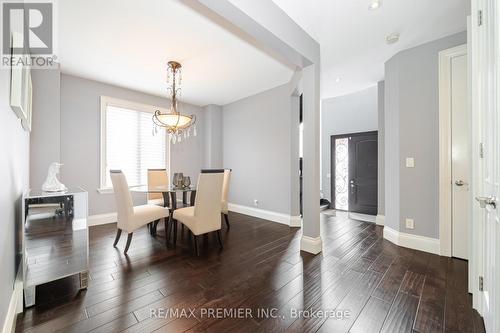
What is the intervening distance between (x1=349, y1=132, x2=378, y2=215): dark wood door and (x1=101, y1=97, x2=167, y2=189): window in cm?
452

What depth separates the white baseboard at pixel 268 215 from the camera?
12.2 ft

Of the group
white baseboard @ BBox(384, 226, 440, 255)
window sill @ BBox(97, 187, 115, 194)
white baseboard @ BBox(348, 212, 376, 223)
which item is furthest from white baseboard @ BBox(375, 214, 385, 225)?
window sill @ BBox(97, 187, 115, 194)

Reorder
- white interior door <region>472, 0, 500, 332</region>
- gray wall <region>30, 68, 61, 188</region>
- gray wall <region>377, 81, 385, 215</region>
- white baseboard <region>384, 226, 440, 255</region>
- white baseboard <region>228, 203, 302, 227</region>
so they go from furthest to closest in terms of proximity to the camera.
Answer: white baseboard <region>228, 203, 302, 227</region> < gray wall <region>377, 81, 385, 215</region> < gray wall <region>30, 68, 61, 188</region> < white baseboard <region>384, 226, 440, 255</region> < white interior door <region>472, 0, 500, 332</region>

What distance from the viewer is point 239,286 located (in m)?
1.84

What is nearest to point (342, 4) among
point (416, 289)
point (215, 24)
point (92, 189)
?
point (215, 24)

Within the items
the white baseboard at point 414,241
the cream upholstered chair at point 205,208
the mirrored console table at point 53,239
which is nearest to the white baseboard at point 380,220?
the white baseboard at point 414,241

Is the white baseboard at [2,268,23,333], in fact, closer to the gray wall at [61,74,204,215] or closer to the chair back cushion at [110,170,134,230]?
the chair back cushion at [110,170,134,230]

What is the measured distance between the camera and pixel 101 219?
12.3 feet

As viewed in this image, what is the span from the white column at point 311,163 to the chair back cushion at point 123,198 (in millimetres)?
2217

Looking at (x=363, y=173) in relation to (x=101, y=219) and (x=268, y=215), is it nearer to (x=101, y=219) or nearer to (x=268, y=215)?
(x=268, y=215)

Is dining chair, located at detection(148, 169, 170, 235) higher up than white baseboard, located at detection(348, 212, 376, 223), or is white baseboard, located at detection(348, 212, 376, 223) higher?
dining chair, located at detection(148, 169, 170, 235)

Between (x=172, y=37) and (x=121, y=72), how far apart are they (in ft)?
5.01

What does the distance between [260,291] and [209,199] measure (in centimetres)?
118

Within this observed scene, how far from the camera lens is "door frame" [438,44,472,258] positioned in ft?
8.00
